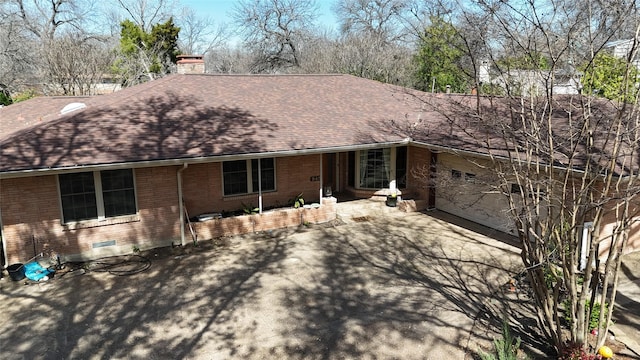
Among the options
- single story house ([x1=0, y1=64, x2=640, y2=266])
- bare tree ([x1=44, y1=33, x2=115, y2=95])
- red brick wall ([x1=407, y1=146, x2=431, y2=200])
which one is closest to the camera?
single story house ([x1=0, y1=64, x2=640, y2=266])

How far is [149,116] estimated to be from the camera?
1244 cm

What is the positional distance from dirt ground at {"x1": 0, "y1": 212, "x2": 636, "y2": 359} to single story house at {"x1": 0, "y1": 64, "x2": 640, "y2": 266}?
0.85 metres

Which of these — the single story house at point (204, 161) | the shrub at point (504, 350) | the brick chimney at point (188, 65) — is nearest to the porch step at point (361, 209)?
the single story house at point (204, 161)

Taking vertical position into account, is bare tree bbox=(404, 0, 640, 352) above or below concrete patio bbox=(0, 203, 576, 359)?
above

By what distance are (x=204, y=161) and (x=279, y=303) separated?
165 inches

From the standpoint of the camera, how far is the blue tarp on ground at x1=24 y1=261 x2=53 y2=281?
9.57 meters

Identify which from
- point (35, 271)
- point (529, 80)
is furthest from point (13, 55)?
point (529, 80)

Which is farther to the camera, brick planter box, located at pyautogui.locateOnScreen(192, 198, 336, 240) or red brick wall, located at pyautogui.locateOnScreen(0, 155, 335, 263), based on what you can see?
brick planter box, located at pyautogui.locateOnScreen(192, 198, 336, 240)

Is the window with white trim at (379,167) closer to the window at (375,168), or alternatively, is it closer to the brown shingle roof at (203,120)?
the window at (375,168)

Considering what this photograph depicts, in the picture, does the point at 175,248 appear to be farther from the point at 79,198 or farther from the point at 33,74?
the point at 33,74

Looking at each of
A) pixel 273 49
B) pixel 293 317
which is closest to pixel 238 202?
pixel 293 317

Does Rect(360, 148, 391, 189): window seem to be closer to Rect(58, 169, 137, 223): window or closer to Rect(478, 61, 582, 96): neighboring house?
Rect(478, 61, 582, 96): neighboring house

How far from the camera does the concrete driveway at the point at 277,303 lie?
7.14 m

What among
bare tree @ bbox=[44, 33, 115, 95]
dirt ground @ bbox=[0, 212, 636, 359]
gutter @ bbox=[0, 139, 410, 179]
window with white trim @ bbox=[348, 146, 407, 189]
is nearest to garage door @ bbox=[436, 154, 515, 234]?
dirt ground @ bbox=[0, 212, 636, 359]
